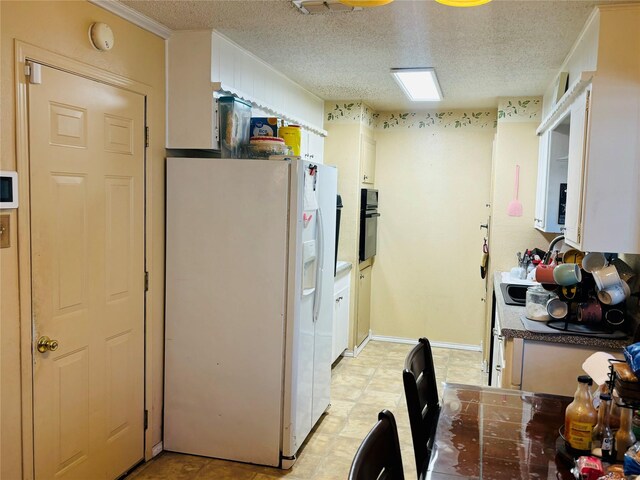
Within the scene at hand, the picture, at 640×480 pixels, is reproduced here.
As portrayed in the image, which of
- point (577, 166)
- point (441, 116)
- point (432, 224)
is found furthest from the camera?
point (432, 224)

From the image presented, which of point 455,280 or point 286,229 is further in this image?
point 455,280

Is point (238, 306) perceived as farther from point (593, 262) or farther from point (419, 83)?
point (419, 83)

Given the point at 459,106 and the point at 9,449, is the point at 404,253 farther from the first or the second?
the point at 9,449

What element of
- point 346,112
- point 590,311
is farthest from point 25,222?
point 346,112

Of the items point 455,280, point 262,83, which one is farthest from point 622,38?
point 455,280

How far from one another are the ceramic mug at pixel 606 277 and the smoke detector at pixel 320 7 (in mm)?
1674

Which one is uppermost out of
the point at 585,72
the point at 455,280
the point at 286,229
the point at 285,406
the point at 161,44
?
the point at 161,44

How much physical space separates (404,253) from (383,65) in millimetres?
2389

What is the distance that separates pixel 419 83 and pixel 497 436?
293cm

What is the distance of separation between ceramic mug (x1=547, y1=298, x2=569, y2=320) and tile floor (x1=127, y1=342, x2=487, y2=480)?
3.69ft

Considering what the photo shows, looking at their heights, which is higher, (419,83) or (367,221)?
(419,83)

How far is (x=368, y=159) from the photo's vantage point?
5227 mm

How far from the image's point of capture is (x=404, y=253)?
5.56 m

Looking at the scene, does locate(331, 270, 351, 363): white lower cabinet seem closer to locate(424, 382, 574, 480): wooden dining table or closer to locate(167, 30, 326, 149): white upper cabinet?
locate(167, 30, 326, 149): white upper cabinet
